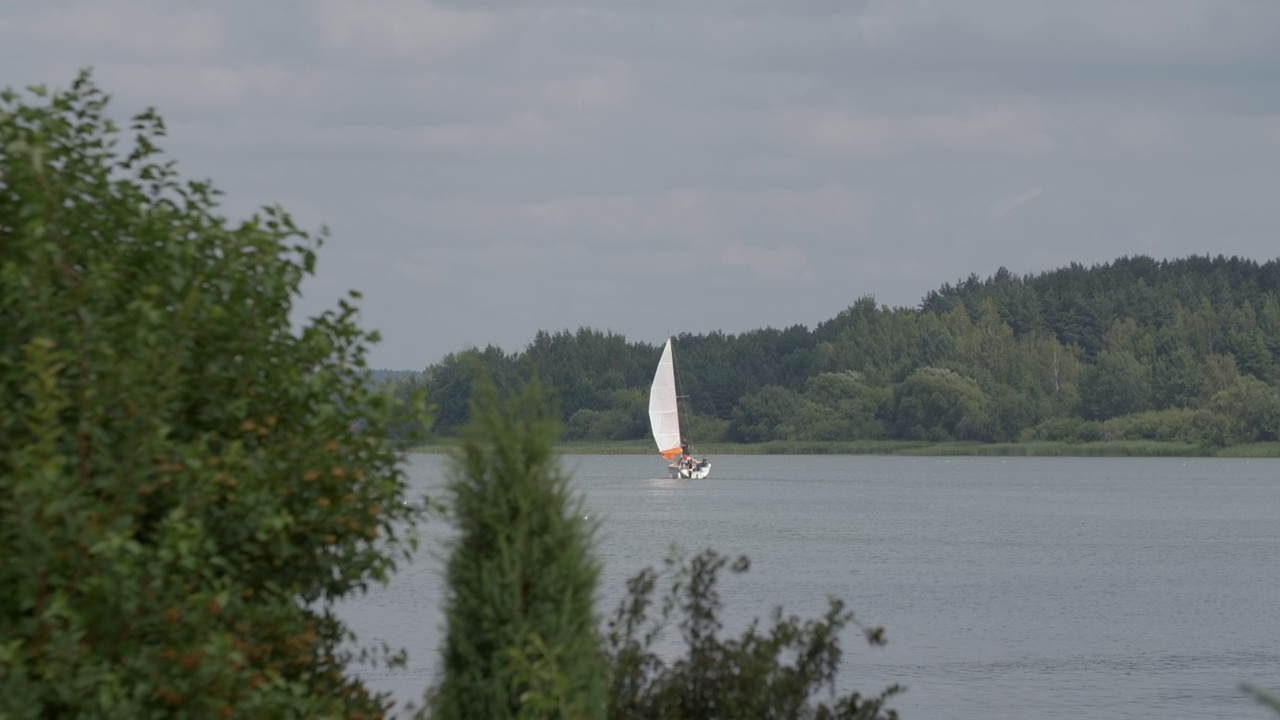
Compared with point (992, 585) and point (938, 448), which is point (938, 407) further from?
point (992, 585)

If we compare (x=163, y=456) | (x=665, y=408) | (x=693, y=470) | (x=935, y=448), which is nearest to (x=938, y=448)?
(x=935, y=448)

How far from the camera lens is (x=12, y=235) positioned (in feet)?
21.4

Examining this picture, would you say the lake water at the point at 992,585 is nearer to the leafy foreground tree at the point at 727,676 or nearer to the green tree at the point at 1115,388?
the leafy foreground tree at the point at 727,676

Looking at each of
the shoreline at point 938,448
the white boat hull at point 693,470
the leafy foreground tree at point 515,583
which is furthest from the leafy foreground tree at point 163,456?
the shoreline at point 938,448

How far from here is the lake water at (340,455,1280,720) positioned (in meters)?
25.2

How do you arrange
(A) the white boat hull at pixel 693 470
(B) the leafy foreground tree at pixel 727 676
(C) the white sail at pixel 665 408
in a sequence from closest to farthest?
1. (B) the leafy foreground tree at pixel 727 676
2. (C) the white sail at pixel 665 408
3. (A) the white boat hull at pixel 693 470

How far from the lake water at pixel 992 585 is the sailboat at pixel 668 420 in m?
3.39

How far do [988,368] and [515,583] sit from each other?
168915 millimetres

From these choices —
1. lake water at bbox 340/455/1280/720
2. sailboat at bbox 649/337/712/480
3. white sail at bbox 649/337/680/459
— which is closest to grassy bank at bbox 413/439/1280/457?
lake water at bbox 340/455/1280/720

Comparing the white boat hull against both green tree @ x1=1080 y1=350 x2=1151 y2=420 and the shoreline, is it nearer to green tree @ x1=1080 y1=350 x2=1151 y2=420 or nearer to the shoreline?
the shoreline

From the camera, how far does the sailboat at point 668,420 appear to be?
308 feet

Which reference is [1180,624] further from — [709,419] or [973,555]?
[709,419]

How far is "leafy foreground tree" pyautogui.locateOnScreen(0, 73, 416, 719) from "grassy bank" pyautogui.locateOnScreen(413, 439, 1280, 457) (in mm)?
146379

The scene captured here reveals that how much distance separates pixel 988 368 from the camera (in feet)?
563
